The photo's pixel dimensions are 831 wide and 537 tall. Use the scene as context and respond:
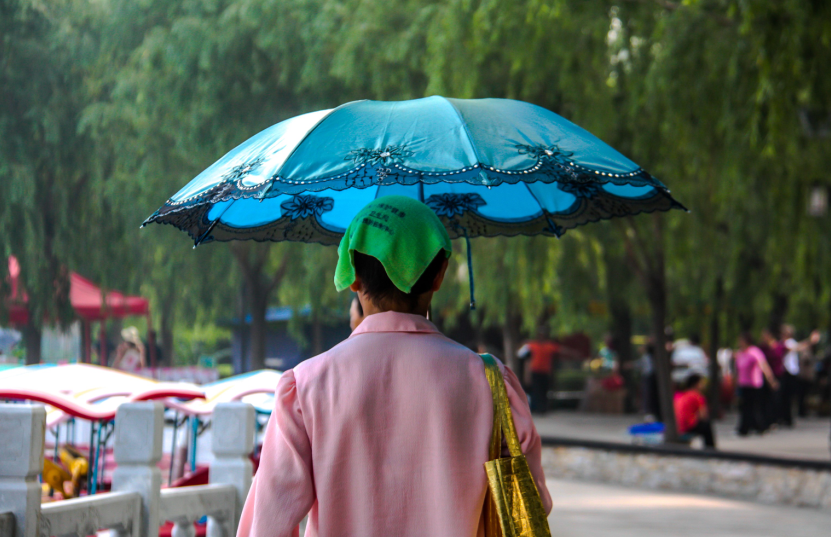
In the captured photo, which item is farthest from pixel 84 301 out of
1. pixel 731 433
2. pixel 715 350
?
pixel 715 350

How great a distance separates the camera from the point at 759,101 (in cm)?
757

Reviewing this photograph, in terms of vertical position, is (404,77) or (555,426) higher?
(404,77)

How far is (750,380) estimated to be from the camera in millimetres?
17109

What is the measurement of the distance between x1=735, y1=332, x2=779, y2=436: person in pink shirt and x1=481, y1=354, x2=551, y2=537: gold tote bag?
15.6 meters

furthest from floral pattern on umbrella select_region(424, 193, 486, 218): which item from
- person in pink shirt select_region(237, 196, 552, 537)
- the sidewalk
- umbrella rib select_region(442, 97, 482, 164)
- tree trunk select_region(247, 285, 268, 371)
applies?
tree trunk select_region(247, 285, 268, 371)

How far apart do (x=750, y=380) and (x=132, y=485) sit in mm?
14107

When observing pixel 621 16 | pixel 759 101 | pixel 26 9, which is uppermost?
pixel 26 9

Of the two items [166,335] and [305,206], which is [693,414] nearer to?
[305,206]

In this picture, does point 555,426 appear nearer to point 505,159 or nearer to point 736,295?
point 736,295

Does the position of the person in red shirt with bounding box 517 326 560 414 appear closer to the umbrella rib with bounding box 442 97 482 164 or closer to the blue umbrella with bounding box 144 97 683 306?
the blue umbrella with bounding box 144 97 683 306

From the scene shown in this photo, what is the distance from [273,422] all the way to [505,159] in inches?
50.6

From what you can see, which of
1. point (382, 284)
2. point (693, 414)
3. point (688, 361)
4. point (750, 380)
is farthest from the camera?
point (688, 361)

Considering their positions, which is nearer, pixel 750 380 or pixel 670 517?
pixel 670 517

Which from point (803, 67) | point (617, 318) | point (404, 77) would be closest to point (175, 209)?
point (803, 67)
